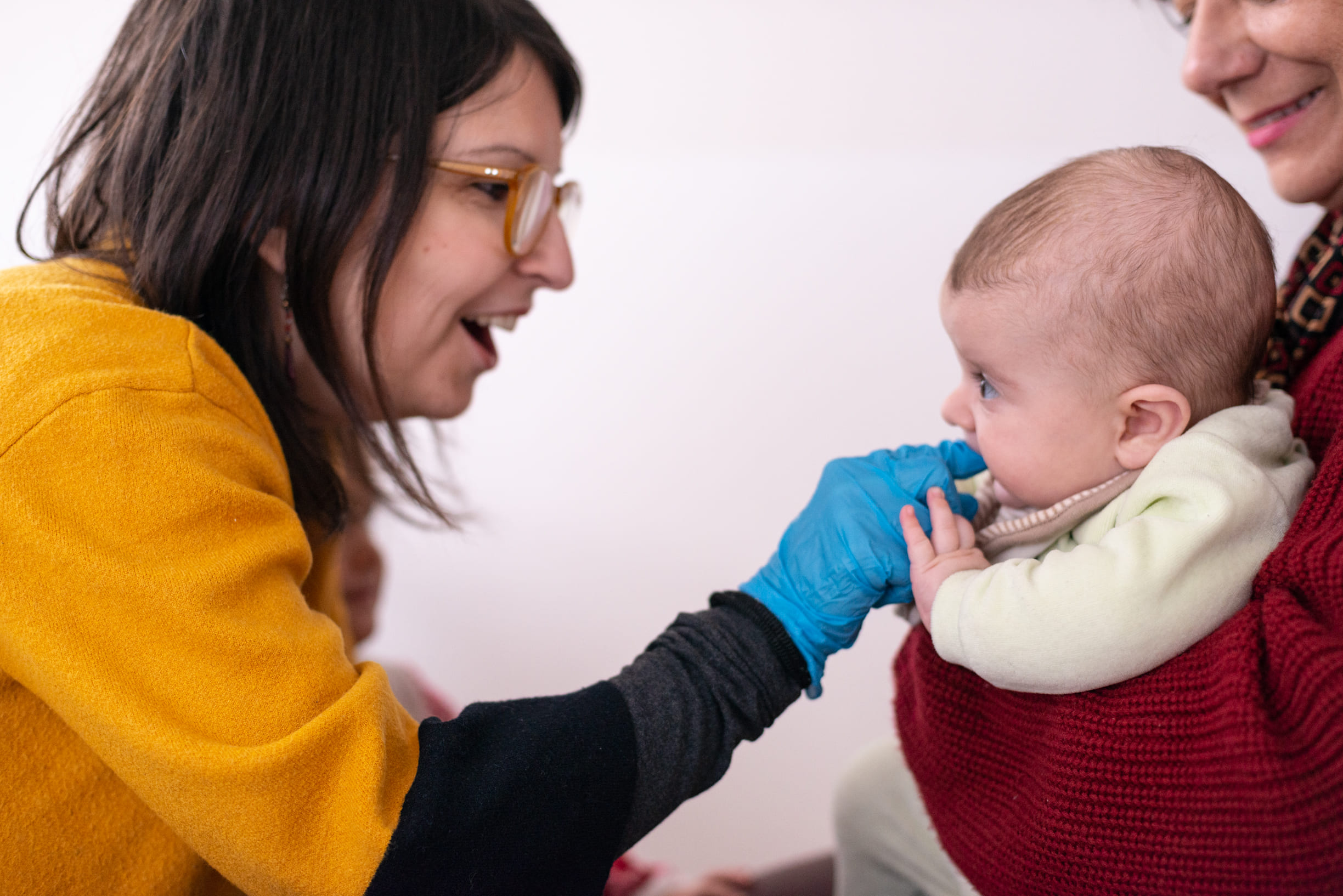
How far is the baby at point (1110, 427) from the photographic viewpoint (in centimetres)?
78

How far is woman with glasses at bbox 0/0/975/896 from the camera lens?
0.77m

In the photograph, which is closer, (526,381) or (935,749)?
(935,749)

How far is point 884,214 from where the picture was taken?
1.87 metres

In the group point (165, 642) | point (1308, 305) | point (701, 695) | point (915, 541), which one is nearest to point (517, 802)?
point (701, 695)

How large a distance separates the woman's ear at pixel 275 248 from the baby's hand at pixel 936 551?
0.69m

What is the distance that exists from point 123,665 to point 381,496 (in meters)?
0.68

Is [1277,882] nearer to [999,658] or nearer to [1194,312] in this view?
[999,658]

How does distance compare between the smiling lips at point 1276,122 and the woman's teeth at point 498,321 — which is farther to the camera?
the woman's teeth at point 498,321

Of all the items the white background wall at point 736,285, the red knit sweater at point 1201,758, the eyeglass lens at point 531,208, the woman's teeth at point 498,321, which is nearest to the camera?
the red knit sweater at point 1201,758

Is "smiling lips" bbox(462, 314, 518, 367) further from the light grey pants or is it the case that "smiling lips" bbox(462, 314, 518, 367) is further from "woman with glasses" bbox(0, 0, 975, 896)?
the light grey pants

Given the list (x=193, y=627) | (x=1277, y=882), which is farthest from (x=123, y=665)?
(x=1277, y=882)

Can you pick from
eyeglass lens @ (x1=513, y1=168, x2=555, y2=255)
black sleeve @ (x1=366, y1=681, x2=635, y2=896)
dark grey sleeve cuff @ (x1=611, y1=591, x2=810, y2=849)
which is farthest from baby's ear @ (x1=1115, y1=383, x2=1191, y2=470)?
eyeglass lens @ (x1=513, y1=168, x2=555, y2=255)

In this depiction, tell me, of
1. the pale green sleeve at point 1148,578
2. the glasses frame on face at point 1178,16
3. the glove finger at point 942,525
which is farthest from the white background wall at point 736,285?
the pale green sleeve at point 1148,578

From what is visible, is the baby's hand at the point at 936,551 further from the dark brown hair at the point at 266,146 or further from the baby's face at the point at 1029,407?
the dark brown hair at the point at 266,146
